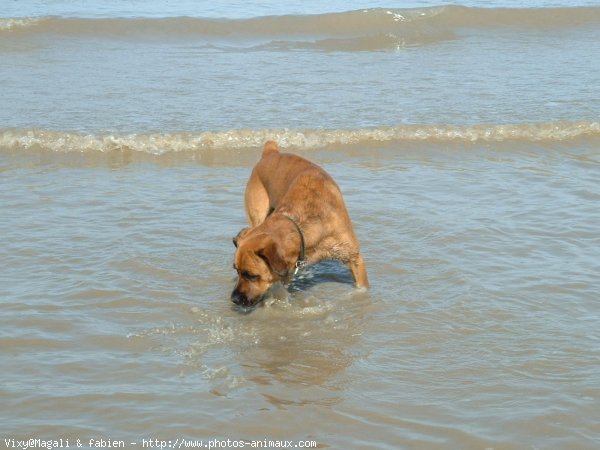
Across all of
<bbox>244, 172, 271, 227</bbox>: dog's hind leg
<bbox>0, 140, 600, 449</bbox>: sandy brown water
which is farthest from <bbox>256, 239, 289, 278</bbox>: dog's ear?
<bbox>244, 172, 271, 227</bbox>: dog's hind leg

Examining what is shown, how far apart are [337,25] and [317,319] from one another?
13.6m

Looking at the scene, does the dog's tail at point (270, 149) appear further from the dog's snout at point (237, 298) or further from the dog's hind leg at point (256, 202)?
the dog's snout at point (237, 298)

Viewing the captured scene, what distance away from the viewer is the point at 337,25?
19.0 m

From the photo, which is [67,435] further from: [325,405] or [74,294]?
[74,294]

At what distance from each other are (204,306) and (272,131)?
5157 mm

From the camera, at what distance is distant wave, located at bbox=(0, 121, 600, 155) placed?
1089 centimetres

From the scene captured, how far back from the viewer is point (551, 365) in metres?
5.53

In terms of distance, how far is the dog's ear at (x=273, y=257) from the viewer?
6.07 meters

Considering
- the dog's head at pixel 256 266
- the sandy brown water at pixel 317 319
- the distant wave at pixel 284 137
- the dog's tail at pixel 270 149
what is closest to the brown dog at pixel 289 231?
the dog's head at pixel 256 266

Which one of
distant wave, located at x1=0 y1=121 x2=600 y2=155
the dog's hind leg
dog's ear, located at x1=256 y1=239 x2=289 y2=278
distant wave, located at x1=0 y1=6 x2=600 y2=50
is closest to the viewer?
dog's ear, located at x1=256 y1=239 x2=289 y2=278

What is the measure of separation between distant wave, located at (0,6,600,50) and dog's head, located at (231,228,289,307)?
38.7ft

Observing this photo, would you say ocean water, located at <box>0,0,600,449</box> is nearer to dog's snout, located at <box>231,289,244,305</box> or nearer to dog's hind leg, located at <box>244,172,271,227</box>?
dog's snout, located at <box>231,289,244,305</box>

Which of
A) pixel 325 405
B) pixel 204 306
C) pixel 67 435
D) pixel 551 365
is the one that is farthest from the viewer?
pixel 204 306

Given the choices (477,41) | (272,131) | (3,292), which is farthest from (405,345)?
(477,41)
